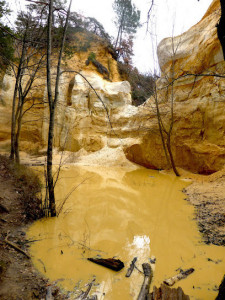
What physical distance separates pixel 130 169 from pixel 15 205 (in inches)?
349

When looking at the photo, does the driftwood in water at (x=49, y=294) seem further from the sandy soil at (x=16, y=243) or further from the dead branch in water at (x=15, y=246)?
the dead branch in water at (x=15, y=246)

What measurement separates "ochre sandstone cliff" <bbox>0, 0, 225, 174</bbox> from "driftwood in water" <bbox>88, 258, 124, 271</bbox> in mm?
2702

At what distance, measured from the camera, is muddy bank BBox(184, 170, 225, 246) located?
3.88 metres

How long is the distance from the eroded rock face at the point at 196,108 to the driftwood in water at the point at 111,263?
7.51 m

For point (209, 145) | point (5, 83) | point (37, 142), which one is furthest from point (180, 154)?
point (5, 83)

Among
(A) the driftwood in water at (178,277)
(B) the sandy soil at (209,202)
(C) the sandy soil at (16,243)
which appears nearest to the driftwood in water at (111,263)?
(A) the driftwood in water at (178,277)

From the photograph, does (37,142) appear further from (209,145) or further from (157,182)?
(209,145)

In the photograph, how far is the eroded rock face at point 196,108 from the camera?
933 cm

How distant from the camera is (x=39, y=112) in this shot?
1708 cm

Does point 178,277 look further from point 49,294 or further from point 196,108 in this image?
point 196,108

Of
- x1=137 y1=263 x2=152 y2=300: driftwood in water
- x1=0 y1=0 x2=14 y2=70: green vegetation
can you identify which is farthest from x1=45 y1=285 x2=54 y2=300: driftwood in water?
x1=0 y1=0 x2=14 y2=70: green vegetation

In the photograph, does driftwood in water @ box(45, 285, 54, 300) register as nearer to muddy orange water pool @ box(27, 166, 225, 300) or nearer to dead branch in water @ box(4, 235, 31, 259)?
muddy orange water pool @ box(27, 166, 225, 300)

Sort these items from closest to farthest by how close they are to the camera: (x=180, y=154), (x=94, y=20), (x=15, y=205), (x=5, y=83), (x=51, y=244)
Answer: (x=51, y=244) → (x=15, y=205) → (x=180, y=154) → (x=5, y=83) → (x=94, y=20)

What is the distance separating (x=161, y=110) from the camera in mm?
12320
